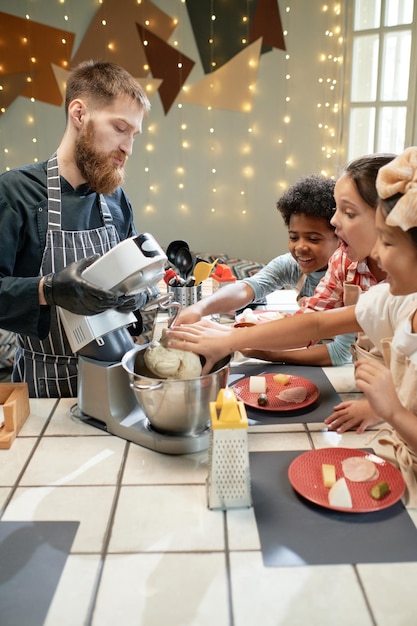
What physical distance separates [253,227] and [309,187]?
2.14 m

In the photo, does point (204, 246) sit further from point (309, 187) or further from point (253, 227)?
point (309, 187)

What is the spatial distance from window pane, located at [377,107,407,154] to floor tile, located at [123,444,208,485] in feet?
8.49

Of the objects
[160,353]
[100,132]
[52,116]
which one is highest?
[52,116]

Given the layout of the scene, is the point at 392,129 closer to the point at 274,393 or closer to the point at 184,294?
the point at 184,294

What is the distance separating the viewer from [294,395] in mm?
1492

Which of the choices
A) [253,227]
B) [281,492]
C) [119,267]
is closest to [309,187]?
[119,267]

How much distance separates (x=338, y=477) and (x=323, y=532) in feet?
0.48

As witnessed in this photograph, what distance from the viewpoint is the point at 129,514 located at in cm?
108

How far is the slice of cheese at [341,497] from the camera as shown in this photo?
106 centimetres

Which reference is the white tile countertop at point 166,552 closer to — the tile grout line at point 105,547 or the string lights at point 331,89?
the tile grout line at point 105,547

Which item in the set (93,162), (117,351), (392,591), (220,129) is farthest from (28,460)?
(220,129)

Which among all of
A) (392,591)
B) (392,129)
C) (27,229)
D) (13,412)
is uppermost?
(392,129)

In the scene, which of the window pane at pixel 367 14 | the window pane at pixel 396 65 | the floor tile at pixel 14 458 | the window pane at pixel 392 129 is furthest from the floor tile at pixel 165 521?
the window pane at pixel 367 14

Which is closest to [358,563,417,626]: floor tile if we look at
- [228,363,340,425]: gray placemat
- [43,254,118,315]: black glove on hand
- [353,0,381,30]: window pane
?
[228,363,340,425]: gray placemat
